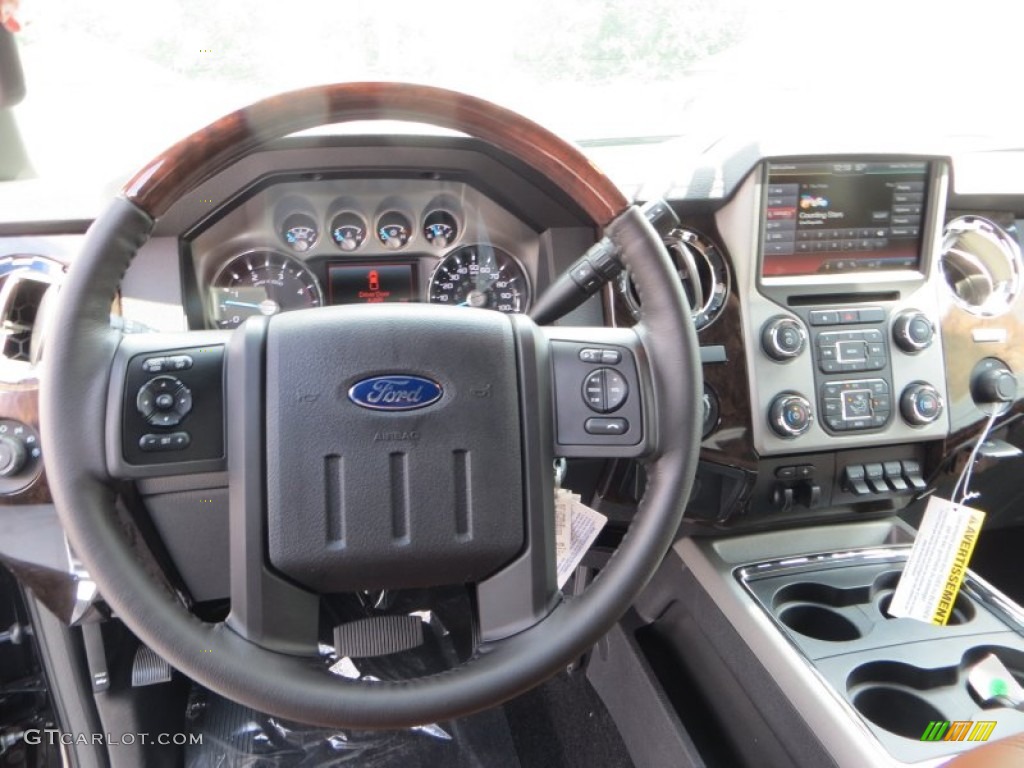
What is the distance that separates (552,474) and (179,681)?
110cm

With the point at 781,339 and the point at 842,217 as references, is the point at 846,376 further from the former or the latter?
the point at 842,217

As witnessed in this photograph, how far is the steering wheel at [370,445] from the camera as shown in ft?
2.87

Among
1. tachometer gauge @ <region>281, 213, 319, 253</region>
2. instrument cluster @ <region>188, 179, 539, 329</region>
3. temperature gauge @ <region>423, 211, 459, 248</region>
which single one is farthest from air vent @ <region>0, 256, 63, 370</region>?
temperature gauge @ <region>423, 211, 459, 248</region>

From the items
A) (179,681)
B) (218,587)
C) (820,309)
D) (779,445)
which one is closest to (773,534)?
(779,445)

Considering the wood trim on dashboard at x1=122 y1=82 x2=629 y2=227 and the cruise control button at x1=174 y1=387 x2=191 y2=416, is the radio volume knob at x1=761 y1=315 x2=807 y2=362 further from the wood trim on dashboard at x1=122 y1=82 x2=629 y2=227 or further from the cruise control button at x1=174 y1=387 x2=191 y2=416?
the cruise control button at x1=174 y1=387 x2=191 y2=416

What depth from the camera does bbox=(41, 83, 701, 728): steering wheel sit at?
88cm

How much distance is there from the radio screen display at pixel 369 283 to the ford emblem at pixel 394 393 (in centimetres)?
60

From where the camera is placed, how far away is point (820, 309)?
156 cm

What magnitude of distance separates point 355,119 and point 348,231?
576 millimetres

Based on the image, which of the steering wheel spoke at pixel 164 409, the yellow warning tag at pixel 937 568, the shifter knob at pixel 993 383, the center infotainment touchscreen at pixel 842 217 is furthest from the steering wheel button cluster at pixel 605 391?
the shifter knob at pixel 993 383

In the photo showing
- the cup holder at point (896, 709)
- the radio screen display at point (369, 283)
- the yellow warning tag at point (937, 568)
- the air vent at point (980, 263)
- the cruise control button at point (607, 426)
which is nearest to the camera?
the cruise control button at point (607, 426)

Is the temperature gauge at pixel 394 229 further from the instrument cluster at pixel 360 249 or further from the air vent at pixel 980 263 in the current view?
the air vent at pixel 980 263

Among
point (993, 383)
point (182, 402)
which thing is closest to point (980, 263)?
point (993, 383)

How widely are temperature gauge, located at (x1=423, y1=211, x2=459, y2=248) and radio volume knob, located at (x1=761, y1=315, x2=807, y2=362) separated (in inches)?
24.1
